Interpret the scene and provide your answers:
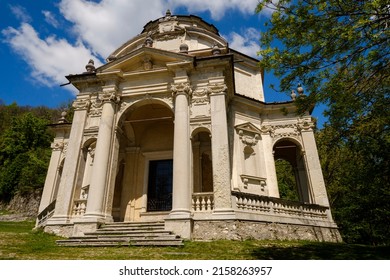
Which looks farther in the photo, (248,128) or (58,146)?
(58,146)

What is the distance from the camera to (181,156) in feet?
37.7

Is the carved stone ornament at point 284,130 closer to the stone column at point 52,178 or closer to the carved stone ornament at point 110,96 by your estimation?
the carved stone ornament at point 110,96

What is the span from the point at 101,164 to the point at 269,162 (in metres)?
9.91

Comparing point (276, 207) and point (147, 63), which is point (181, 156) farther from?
point (147, 63)

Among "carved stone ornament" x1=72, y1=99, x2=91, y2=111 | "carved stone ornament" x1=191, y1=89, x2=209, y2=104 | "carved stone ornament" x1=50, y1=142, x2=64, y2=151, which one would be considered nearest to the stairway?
"carved stone ornament" x1=191, y1=89, x2=209, y2=104

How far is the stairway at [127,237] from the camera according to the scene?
29.4ft

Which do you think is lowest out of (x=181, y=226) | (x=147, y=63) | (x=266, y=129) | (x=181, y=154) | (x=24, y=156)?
(x=181, y=226)

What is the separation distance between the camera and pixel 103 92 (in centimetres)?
1393

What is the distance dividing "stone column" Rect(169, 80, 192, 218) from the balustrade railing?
6.91 ft

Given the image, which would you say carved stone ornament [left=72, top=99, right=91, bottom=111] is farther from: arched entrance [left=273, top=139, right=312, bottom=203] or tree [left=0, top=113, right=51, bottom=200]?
tree [left=0, top=113, right=51, bottom=200]

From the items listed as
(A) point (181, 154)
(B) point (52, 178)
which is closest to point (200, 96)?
(A) point (181, 154)

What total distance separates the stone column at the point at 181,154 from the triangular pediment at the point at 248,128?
4.50m

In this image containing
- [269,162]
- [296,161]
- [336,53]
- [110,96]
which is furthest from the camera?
[296,161]
